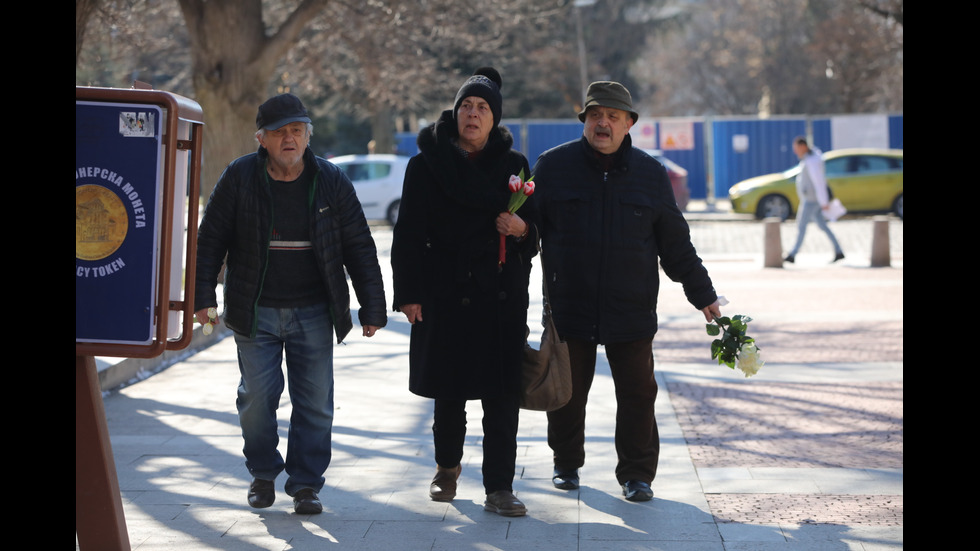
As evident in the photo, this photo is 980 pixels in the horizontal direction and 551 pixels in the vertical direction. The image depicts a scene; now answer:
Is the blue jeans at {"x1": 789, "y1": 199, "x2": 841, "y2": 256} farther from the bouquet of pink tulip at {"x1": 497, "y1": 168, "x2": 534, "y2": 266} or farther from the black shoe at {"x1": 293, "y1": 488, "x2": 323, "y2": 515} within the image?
the black shoe at {"x1": 293, "y1": 488, "x2": 323, "y2": 515}

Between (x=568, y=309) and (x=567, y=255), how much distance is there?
243 mm

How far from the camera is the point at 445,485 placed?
17.7 ft

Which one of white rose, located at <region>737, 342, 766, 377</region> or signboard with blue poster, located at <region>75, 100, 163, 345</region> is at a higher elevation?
signboard with blue poster, located at <region>75, 100, 163, 345</region>

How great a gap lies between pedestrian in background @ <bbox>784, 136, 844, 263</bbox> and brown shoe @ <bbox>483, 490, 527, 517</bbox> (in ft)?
39.1

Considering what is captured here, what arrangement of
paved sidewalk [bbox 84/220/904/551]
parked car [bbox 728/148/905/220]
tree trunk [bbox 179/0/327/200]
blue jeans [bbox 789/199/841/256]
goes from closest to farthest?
paved sidewalk [bbox 84/220/904/551]
tree trunk [bbox 179/0/327/200]
blue jeans [bbox 789/199/841/256]
parked car [bbox 728/148/905/220]

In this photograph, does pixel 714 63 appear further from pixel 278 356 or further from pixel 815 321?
pixel 278 356

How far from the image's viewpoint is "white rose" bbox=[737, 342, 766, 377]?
5383 millimetres

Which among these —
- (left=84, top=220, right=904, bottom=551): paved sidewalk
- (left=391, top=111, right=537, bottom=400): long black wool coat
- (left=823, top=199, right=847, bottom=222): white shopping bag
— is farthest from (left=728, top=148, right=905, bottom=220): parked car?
(left=391, top=111, right=537, bottom=400): long black wool coat

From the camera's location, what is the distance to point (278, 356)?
5258 mm

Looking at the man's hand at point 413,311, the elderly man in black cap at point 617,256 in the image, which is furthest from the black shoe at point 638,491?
the man's hand at point 413,311

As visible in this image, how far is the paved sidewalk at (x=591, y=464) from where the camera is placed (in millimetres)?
4863

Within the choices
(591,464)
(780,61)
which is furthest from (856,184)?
(780,61)

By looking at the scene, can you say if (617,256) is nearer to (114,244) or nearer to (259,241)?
(259,241)
